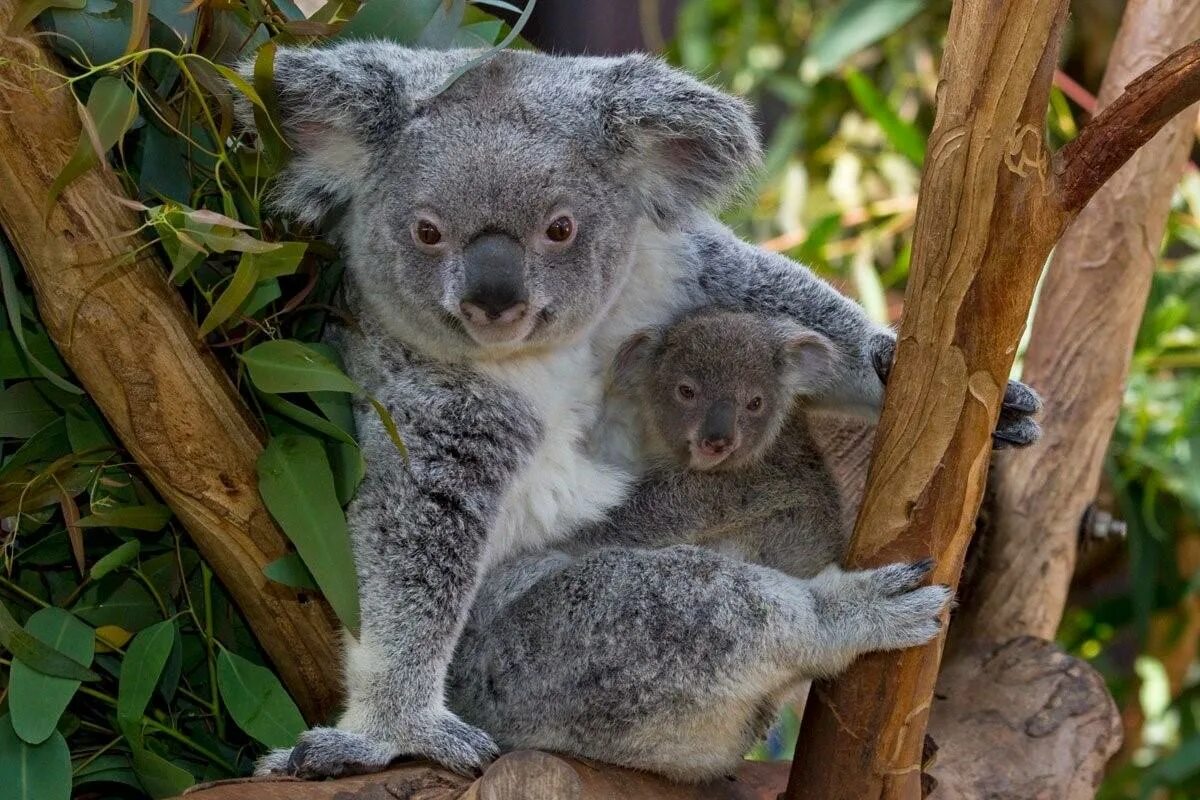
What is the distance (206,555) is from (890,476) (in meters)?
1.27

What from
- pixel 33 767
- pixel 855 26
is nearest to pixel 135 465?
pixel 33 767

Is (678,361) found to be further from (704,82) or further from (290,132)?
(290,132)

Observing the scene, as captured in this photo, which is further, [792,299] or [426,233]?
[792,299]

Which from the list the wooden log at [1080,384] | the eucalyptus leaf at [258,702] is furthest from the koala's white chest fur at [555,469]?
the wooden log at [1080,384]

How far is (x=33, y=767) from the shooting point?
7.57 feet

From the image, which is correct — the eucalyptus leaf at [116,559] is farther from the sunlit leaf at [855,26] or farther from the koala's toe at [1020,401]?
the sunlit leaf at [855,26]

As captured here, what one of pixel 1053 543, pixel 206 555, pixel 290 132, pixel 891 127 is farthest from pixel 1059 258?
pixel 206 555

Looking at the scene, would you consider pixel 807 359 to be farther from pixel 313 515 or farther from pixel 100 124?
pixel 100 124

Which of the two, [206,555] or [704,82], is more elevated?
[704,82]

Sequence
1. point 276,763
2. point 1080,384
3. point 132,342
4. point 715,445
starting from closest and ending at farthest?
point 132,342, point 276,763, point 715,445, point 1080,384

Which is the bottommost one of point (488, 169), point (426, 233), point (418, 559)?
point (418, 559)

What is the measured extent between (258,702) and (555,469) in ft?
2.39

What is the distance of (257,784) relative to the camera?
2.21 metres

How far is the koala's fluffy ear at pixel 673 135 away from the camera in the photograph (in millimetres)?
2500
